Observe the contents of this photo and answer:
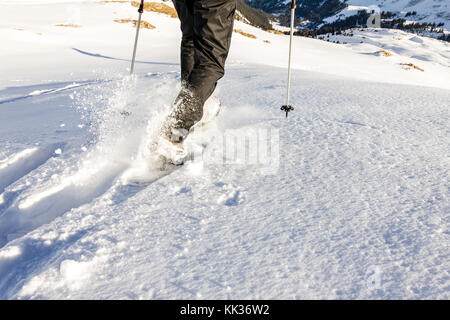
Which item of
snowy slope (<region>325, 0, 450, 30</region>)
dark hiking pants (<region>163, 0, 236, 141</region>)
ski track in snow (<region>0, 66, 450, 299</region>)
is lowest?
ski track in snow (<region>0, 66, 450, 299</region>)

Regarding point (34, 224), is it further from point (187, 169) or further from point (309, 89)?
point (309, 89)

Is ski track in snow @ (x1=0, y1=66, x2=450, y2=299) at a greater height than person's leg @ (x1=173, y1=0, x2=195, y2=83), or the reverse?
person's leg @ (x1=173, y1=0, x2=195, y2=83)

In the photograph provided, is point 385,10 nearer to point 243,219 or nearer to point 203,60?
point 203,60

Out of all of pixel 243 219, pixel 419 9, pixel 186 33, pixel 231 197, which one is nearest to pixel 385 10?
pixel 419 9

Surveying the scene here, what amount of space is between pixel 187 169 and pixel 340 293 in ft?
2.94

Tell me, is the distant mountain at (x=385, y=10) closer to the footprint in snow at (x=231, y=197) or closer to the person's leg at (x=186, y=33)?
the person's leg at (x=186, y=33)

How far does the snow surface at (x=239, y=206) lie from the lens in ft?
2.66

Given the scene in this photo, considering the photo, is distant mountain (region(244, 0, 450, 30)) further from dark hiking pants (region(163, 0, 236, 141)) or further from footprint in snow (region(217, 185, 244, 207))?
footprint in snow (region(217, 185, 244, 207))

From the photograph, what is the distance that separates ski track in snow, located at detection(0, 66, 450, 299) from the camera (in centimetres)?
80

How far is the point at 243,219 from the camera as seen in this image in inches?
42.3

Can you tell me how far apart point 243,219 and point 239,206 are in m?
0.10

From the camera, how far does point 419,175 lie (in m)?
1.29

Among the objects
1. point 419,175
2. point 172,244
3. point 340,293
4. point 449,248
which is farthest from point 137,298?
point 419,175

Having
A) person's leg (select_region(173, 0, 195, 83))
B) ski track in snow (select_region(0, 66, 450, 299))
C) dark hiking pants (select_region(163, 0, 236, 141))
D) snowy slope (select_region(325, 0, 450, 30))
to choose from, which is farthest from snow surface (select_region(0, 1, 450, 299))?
snowy slope (select_region(325, 0, 450, 30))
